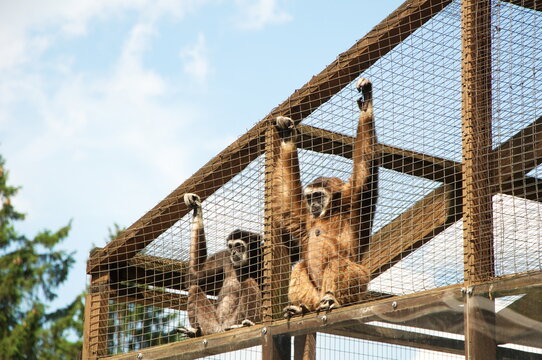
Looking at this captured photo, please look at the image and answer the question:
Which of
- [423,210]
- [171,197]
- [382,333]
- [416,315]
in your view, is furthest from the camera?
[171,197]

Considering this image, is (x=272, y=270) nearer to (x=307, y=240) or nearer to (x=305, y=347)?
(x=305, y=347)

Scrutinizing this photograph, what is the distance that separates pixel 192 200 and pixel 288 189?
949 millimetres

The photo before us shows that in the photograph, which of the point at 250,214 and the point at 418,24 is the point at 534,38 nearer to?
the point at 418,24

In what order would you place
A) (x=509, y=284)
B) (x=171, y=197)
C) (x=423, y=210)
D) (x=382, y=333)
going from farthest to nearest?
(x=171, y=197)
(x=423, y=210)
(x=382, y=333)
(x=509, y=284)

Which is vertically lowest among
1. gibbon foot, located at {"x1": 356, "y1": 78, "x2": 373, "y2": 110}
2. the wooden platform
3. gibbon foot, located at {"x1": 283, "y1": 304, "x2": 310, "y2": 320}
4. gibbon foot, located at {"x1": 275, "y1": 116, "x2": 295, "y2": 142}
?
the wooden platform

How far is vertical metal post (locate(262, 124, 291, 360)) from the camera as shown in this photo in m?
6.50

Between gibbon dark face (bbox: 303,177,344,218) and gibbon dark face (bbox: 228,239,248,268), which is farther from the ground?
gibbon dark face (bbox: 303,177,344,218)

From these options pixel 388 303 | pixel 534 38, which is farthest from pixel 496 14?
pixel 388 303

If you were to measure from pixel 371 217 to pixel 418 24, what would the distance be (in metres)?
1.72

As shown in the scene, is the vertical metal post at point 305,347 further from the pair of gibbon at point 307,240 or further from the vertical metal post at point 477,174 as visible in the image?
the vertical metal post at point 477,174

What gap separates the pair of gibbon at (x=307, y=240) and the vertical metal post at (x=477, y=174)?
1.21 metres

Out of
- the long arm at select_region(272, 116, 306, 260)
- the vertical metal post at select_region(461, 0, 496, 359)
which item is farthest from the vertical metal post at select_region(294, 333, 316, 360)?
the vertical metal post at select_region(461, 0, 496, 359)

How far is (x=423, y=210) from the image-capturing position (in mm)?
7254

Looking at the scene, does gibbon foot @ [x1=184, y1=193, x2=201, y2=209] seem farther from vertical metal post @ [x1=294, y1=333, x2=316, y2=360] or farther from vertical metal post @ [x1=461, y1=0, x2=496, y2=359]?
vertical metal post @ [x1=461, y1=0, x2=496, y2=359]
